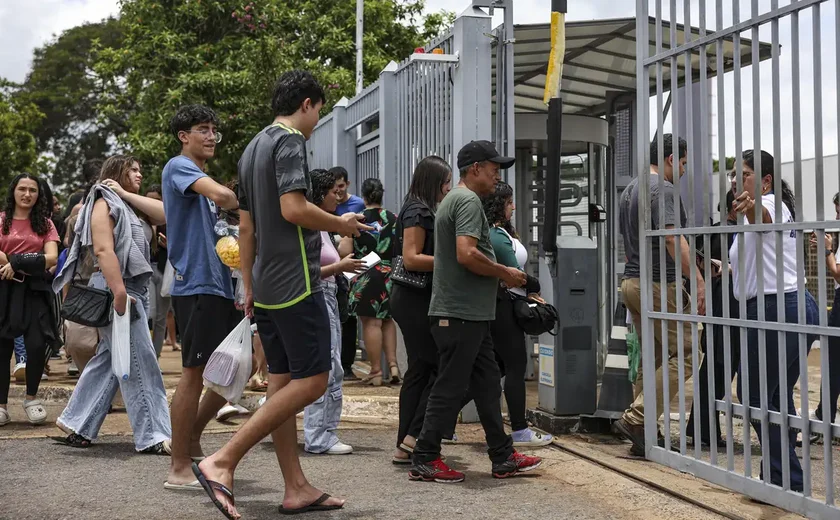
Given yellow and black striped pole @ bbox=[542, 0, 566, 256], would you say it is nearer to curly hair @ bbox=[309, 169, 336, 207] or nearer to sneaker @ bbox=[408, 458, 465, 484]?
curly hair @ bbox=[309, 169, 336, 207]

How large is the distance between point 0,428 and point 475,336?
3.80 meters

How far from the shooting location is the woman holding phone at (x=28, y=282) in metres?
7.53

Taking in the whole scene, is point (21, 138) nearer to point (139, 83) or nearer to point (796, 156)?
point (139, 83)

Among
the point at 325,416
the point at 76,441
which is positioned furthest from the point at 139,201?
the point at 325,416

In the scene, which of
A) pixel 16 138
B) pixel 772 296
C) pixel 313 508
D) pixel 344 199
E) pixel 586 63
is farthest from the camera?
pixel 16 138

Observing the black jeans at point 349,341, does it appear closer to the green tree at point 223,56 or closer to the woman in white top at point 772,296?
the woman in white top at point 772,296

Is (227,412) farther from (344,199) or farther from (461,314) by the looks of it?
(461,314)

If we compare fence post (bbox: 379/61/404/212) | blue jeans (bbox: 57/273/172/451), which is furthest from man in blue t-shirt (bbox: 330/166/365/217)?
blue jeans (bbox: 57/273/172/451)

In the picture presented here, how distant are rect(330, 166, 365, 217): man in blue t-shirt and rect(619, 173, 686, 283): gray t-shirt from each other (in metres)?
2.44

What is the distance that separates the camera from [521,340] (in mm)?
6609

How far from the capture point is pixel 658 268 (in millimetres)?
6129

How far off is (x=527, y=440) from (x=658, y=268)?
4.49 ft

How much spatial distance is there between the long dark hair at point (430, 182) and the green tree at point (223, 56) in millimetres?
18057

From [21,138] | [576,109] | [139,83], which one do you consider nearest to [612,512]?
[576,109]
